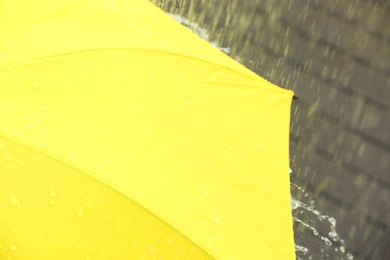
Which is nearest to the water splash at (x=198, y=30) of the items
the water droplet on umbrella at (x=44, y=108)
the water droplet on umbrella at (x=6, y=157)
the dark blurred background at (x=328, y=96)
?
the dark blurred background at (x=328, y=96)

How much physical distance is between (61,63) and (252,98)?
838 mm

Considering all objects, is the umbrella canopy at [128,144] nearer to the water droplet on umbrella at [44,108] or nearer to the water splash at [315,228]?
the water droplet on umbrella at [44,108]

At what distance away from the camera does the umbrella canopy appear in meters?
2.26

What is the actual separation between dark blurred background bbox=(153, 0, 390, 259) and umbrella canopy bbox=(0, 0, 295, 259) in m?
1.18

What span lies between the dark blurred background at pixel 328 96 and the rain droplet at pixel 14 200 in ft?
6.76

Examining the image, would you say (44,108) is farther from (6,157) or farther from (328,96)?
(328,96)

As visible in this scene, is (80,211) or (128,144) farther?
(128,144)

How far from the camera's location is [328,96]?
429 cm

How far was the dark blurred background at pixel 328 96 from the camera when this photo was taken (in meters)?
4.00

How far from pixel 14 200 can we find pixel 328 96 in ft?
8.10

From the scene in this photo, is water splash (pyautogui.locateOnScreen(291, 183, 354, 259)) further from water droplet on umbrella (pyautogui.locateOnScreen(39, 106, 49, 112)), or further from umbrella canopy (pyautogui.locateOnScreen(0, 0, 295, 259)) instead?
water droplet on umbrella (pyautogui.locateOnScreen(39, 106, 49, 112))

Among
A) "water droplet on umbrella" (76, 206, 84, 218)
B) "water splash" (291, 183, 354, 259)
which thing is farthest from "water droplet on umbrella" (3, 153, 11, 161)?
"water splash" (291, 183, 354, 259)

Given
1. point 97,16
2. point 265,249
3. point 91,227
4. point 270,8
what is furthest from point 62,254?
point 270,8

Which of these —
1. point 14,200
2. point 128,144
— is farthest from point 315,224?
point 14,200
